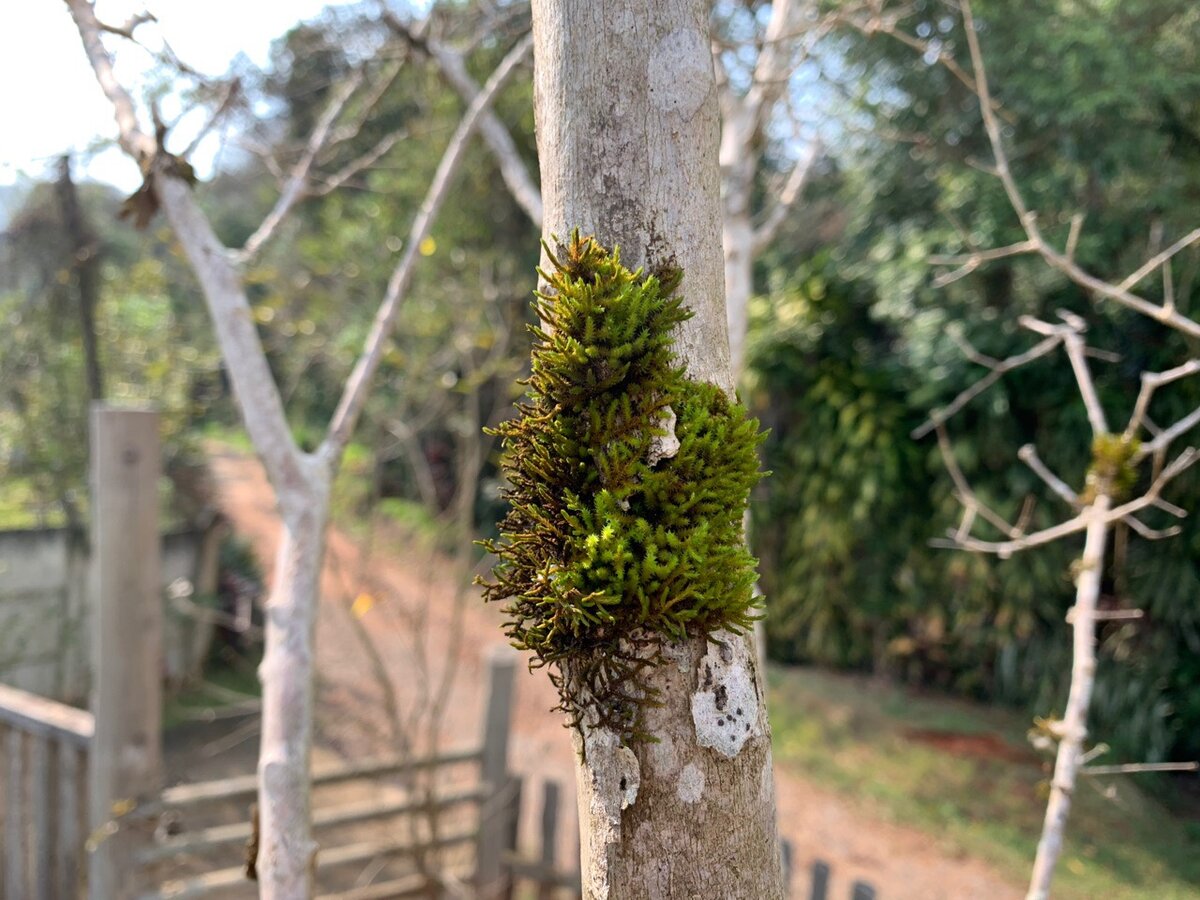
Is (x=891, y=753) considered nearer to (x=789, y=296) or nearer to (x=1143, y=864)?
(x=1143, y=864)

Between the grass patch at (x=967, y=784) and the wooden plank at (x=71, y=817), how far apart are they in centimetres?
285

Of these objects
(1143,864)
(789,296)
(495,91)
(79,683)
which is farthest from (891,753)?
(79,683)

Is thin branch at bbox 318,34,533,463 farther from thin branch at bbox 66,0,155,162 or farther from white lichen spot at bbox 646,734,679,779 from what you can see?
white lichen spot at bbox 646,734,679,779

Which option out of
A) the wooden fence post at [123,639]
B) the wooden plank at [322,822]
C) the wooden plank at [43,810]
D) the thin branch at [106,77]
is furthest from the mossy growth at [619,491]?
the wooden plank at [43,810]

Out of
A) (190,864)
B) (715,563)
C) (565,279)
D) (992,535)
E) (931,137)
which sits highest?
(931,137)

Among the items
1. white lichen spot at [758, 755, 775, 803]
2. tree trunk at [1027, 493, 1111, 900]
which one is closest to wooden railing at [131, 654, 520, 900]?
tree trunk at [1027, 493, 1111, 900]

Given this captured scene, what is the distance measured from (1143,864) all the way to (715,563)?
15.9ft

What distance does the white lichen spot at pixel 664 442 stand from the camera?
1.01 metres

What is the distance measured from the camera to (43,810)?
3.12 meters

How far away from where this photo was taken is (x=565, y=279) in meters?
1.01

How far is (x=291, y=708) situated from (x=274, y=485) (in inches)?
18.4

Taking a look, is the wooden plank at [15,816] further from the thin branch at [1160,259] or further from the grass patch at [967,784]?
the thin branch at [1160,259]

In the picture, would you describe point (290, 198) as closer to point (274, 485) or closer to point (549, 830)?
point (274, 485)

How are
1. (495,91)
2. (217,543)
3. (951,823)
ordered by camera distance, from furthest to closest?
(217,543), (951,823), (495,91)
